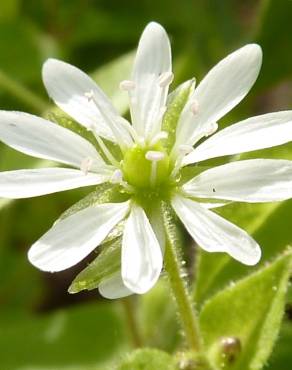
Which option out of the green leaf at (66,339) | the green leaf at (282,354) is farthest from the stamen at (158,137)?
the green leaf at (66,339)

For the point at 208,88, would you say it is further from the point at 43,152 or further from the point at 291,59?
the point at 291,59

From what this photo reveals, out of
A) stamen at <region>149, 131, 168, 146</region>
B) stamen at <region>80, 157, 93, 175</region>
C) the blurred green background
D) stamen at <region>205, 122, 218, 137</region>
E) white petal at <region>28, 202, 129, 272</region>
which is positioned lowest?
white petal at <region>28, 202, 129, 272</region>

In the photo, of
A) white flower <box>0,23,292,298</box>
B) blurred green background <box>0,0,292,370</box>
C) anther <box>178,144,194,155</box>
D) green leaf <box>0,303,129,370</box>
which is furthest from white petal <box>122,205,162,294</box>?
green leaf <box>0,303,129,370</box>

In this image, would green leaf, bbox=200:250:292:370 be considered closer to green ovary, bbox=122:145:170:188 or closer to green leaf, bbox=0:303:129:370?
green ovary, bbox=122:145:170:188

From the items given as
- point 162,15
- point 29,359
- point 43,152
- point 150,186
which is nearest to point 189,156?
point 150,186

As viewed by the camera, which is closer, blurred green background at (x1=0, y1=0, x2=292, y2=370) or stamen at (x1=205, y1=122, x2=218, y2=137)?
stamen at (x1=205, y1=122, x2=218, y2=137)

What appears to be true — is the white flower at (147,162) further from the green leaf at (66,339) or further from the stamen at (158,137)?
the green leaf at (66,339)
